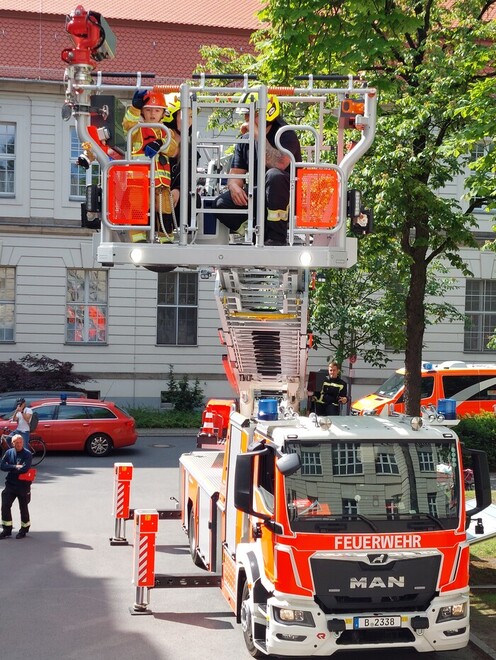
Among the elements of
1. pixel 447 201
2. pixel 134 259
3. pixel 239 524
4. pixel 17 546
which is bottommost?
pixel 17 546

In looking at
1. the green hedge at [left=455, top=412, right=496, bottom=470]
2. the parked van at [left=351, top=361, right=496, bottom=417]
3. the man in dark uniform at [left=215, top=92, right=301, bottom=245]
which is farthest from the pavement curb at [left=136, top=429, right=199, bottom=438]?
the man in dark uniform at [left=215, top=92, right=301, bottom=245]

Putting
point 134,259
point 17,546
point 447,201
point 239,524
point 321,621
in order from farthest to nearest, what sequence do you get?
point 447,201 → point 17,546 → point 239,524 → point 134,259 → point 321,621

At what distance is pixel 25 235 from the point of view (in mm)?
32188

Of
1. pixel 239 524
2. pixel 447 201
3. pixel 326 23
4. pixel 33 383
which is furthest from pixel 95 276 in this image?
pixel 239 524

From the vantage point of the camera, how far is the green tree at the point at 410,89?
1274cm

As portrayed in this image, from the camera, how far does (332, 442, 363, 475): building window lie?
27.7ft

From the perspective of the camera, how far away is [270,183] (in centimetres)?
918

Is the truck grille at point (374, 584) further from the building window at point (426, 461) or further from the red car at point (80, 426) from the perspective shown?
the red car at point (80, 426)

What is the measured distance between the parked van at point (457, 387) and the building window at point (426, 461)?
17.1 m

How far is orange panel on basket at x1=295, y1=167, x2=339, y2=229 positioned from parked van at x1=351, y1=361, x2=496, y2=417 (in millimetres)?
16993

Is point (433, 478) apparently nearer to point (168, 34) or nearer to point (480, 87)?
point (480, 87)

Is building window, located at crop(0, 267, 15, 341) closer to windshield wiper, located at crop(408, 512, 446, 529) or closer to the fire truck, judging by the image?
the fire truck

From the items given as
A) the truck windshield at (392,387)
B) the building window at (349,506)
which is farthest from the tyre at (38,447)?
the building window at (349,506)

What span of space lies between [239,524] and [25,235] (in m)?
24.2
